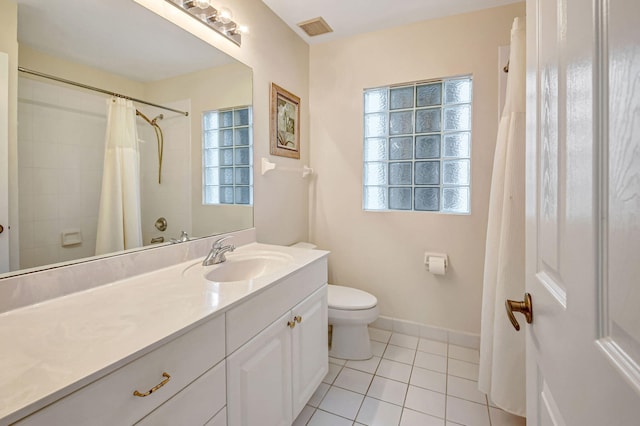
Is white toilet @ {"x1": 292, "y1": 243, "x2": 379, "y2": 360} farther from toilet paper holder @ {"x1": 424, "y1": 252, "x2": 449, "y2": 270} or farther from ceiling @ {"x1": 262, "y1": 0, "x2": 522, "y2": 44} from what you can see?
ceiling @ {"x1": 262, "y1": 0, "x2": 522, "y2": 44}

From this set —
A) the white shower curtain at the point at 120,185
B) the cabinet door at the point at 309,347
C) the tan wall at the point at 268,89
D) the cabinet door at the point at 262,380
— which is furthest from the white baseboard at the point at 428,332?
the white shower curtain at the point at 120,185

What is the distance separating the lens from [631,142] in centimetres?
31

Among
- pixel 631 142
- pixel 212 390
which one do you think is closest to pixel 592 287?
pixel 631 142

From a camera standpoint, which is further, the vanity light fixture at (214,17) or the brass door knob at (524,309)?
the vanity light fixture at (214,17)

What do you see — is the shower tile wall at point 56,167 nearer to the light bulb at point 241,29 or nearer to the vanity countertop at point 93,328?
the vanity countertop at point 93,328

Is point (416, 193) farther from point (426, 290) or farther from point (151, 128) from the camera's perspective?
point (151, 128)

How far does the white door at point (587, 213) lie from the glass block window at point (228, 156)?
145 centimetres

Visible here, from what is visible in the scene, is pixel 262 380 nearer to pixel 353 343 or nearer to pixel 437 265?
pixel 353 343

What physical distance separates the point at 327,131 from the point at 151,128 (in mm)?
1479

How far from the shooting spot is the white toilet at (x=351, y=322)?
73.4 inches

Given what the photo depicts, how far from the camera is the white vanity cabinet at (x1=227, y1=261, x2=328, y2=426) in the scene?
0.97 m

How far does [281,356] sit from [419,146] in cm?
178

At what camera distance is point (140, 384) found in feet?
2.16

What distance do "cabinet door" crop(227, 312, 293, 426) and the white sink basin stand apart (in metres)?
0.34
